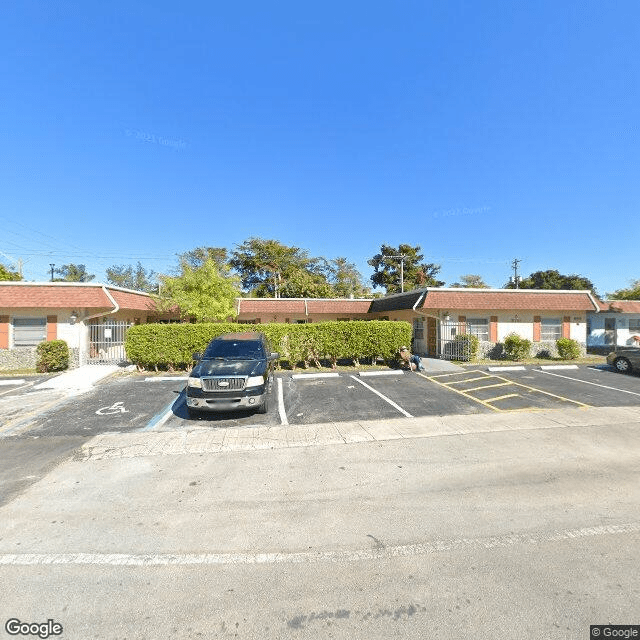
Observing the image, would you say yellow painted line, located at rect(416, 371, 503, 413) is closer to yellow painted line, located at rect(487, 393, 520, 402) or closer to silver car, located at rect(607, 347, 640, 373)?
yellow painted line, located at rect(487, 393, 520, 402)

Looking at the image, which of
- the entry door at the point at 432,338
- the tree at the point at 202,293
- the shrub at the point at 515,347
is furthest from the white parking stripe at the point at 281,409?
the shrub at the point at 515,347

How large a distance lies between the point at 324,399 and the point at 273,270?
32.1 m

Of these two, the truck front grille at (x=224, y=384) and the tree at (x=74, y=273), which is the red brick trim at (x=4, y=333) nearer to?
the truck front grille at (x=224, y=384)

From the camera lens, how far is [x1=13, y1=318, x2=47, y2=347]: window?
645 inches

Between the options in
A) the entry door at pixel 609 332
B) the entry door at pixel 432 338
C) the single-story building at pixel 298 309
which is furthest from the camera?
the single-story building at pixel 298 309

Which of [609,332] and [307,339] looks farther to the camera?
[609,332]

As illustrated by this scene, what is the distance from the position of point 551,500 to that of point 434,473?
1543mm

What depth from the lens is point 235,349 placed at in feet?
31.6

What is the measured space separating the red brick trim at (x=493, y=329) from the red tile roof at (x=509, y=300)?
0.98m

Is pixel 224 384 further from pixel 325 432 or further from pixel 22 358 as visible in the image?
pixel 22 358

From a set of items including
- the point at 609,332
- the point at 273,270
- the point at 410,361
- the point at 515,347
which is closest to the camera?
the point at 410,361

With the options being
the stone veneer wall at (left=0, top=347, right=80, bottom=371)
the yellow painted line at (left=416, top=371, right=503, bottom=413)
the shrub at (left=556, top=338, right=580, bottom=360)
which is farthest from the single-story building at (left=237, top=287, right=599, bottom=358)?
the stone veneer wall at (left=0, top=347, right=80, bottom=371)

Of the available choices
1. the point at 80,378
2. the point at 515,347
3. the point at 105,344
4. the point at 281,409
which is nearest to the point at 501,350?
the point at 515,347

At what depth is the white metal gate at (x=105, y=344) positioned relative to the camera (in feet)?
56.3
